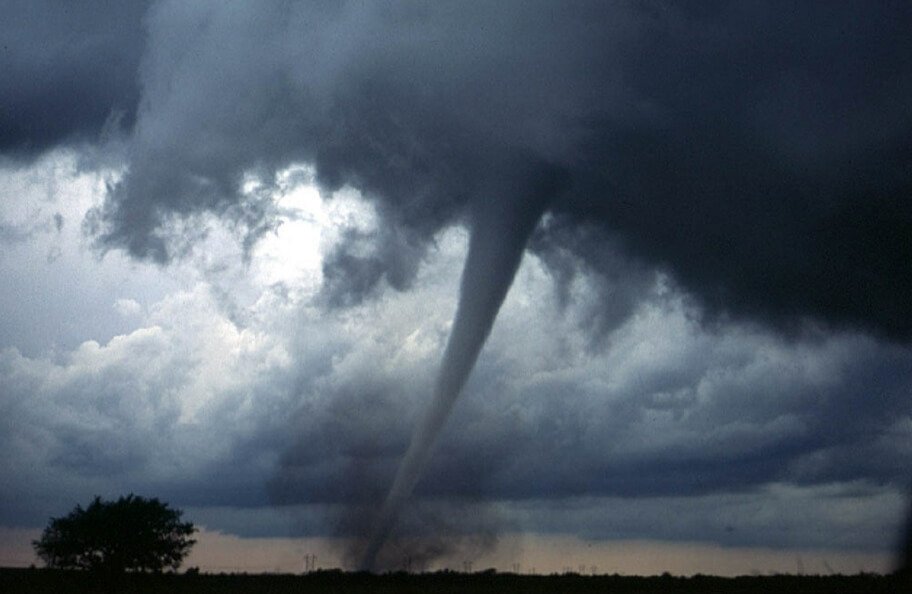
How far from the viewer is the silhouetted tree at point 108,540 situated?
106062 millimetres

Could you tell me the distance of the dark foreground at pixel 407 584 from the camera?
9375cm

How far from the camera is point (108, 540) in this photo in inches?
4186

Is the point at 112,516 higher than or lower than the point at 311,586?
higher

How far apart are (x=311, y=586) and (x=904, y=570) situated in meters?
56.6

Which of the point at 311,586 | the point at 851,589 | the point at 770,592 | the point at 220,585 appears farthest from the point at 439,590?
the point at 851,589

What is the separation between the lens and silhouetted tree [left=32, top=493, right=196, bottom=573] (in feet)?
348

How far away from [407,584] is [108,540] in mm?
32651

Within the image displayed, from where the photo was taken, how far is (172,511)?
110625mm

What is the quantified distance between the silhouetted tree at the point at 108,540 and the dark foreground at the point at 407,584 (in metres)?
1.65

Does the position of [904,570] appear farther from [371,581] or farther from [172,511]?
[172,511]

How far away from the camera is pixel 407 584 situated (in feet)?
373

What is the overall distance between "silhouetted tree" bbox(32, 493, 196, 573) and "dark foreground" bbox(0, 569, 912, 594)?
5.40 ft

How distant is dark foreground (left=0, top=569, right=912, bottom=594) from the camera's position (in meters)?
93.8

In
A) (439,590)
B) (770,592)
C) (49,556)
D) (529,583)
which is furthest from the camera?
A: (529,583)
